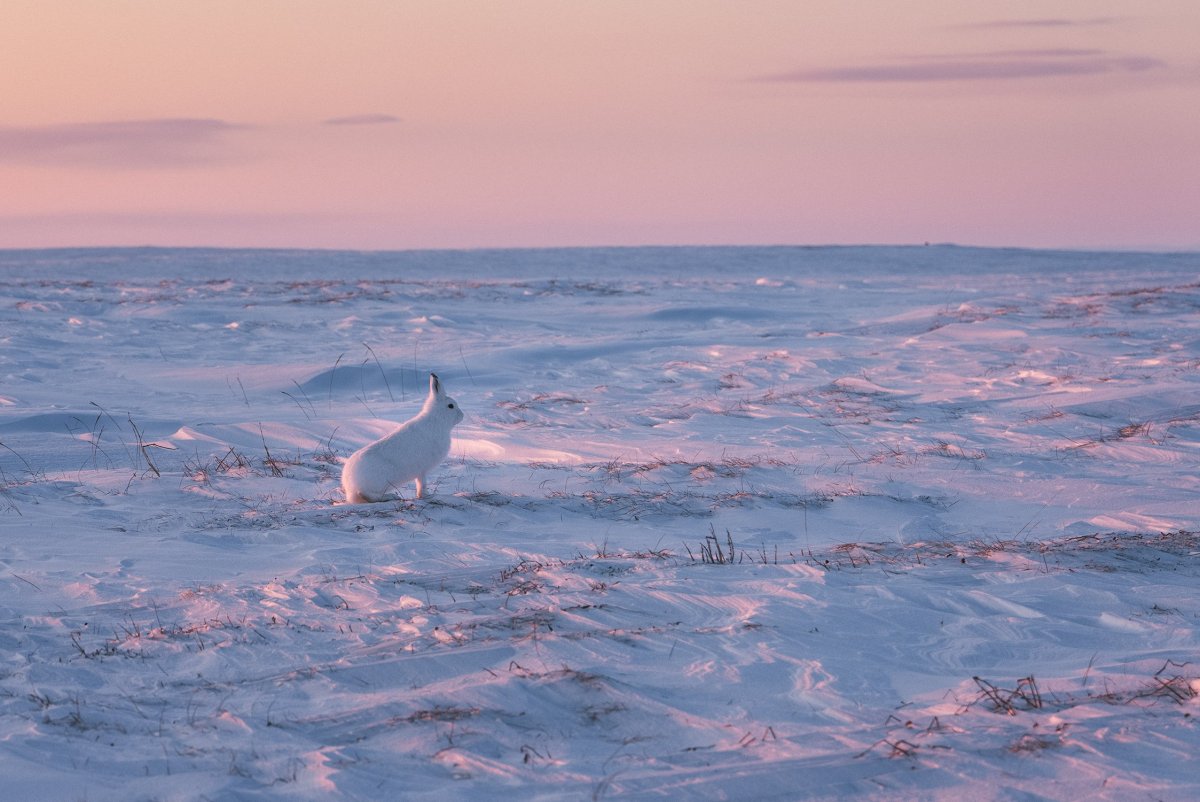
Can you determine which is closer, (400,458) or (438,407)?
(400,458)

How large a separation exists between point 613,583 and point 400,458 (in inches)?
75.2

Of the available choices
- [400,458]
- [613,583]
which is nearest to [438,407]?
[400,458]

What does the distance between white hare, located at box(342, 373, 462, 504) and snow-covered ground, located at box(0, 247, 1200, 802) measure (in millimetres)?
205

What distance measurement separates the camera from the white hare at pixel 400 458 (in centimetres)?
610

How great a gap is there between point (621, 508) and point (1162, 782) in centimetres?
364

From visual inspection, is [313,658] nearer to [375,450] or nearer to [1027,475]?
[375,450]

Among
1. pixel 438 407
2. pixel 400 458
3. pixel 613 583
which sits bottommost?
pixel 613 583

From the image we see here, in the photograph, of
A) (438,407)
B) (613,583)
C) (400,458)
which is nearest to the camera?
(613,583)

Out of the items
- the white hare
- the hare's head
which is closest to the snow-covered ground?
the white hare

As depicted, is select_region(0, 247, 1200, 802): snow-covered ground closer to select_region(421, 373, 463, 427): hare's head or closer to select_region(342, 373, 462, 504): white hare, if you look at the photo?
select_region(342, 373, 462, 504): white hare

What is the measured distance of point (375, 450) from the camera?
613 cm

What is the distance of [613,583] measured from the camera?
183 inches

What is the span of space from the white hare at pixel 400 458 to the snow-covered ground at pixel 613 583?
0.67 feet

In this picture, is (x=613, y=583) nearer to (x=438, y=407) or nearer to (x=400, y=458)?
(x=400, y=458)
